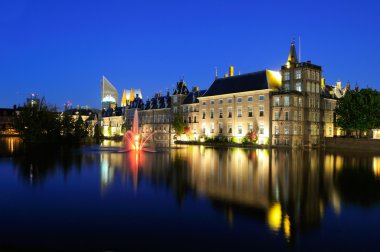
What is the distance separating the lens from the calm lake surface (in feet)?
35.2

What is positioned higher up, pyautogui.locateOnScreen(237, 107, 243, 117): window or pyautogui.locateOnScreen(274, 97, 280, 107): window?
pyautogui.locateOnScreen(274, 97, 280, 107): window

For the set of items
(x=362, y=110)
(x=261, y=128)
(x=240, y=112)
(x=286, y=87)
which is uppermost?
(x=286, y=87)

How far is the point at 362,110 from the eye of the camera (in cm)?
6575

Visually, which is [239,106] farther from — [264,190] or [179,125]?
[264,190]

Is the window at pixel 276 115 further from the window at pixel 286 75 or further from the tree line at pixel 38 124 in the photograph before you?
the tree line at pixel 38 124

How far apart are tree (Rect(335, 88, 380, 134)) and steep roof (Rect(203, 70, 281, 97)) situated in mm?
14321

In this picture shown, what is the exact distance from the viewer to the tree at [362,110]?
65375mm

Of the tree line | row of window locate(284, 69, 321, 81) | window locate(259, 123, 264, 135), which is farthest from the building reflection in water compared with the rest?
row of window locate(284, 69, 321, 81)

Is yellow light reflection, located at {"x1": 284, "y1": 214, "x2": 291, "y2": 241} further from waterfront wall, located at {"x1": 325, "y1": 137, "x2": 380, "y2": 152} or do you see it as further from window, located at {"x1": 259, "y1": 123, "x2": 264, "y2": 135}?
window, located at {"x1": 259, "y1": 123, "x2": 264, "y2": 135}

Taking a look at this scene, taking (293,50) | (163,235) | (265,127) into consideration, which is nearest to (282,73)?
(293,50)

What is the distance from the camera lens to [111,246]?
10297 millimetres

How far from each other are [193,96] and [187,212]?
8064 cm

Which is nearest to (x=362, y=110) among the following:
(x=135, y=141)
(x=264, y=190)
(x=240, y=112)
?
(x=240, y=112)

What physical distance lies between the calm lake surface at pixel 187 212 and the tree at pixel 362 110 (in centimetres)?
4706
